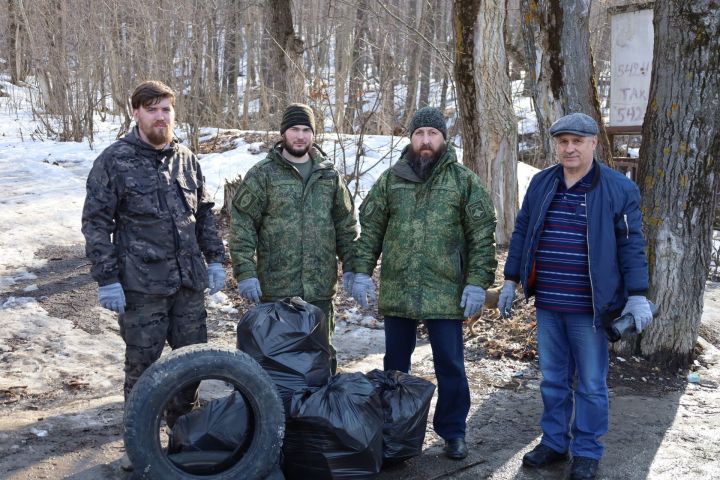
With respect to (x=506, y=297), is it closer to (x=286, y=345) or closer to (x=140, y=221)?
(x=286, y=345)

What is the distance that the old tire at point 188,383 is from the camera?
10.3 ft

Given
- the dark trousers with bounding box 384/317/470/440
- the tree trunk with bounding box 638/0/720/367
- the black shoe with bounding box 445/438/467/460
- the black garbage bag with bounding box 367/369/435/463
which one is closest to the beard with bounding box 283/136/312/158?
the dark trousers with bounding box 384/317/470/440

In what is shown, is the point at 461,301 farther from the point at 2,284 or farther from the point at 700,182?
the point at 2,284

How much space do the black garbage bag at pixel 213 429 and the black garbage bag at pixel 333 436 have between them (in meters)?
0.24

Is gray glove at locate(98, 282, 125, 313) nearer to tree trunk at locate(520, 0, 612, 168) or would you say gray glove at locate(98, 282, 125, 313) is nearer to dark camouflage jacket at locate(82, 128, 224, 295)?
dark camouflage jacket at locate(82, 128, 224, 295)

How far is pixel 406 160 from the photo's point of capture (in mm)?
4090

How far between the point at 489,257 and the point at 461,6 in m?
4.72

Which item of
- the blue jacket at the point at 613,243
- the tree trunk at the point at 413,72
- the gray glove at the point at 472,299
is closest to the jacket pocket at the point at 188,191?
the gray glove at the point at 472,299

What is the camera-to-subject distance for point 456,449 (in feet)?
13.2

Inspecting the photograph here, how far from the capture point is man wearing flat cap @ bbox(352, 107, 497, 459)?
3.94 meters

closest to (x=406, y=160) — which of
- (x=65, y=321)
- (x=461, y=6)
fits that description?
(x=65, y=321)

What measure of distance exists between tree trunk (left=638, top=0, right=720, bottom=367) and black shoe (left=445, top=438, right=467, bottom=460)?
2.37 metres

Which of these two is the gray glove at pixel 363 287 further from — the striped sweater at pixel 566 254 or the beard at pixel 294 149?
the striped sweater at pixel 566 254

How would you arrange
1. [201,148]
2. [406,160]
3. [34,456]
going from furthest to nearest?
[201,148]
[406,160]
[34,456]
